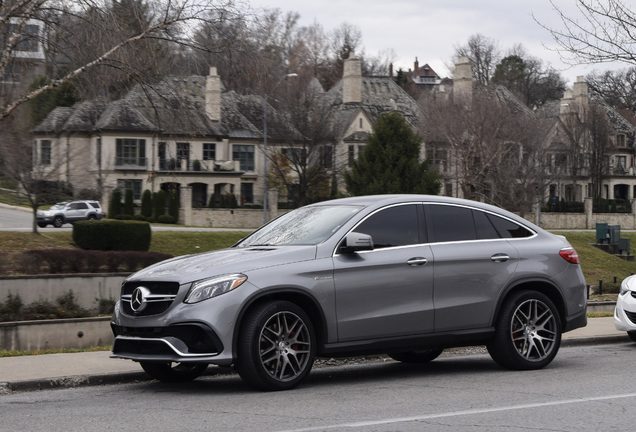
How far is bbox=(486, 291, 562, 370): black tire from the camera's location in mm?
10219

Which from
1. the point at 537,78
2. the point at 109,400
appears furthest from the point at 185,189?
the point at 537,78

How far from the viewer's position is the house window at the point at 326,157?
206ft

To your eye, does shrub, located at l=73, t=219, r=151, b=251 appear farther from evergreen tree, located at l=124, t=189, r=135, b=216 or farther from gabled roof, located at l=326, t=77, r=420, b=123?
gabled roof, located at l=326, t=77, r=420, b=123

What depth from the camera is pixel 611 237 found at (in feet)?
152

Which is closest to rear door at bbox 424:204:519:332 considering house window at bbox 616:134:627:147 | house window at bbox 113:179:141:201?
house window at bbox 113:179:141:201

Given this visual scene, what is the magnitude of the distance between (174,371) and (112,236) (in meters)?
18.1

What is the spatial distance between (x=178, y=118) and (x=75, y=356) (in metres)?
13.2

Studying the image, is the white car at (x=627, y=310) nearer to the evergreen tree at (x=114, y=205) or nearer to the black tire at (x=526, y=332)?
the black tire at (x=526, y=332)

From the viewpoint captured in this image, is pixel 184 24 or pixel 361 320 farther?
pixel 184 24

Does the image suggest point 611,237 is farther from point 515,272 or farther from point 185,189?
point 515,272

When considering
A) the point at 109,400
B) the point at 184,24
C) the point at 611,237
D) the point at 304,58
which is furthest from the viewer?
the point at 304,58

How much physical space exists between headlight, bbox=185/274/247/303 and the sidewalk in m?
1.94

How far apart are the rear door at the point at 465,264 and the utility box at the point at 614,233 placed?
37.9m

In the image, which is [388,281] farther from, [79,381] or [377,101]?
[377,101]
